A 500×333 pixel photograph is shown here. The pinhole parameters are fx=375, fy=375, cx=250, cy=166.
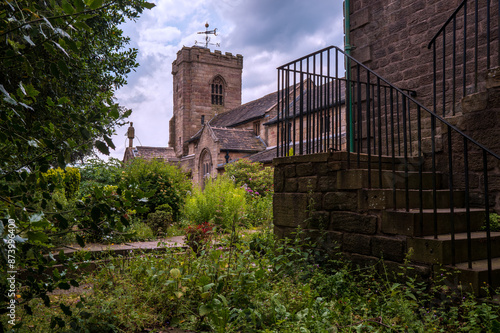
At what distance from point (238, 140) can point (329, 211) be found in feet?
69.5

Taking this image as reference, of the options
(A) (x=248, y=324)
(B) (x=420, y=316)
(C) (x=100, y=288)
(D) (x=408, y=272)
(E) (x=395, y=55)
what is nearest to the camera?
(A) (x=248, y=324)

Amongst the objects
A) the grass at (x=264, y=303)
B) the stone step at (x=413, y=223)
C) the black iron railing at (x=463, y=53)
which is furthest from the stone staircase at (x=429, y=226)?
the black iron railing at (x=463, y=53)

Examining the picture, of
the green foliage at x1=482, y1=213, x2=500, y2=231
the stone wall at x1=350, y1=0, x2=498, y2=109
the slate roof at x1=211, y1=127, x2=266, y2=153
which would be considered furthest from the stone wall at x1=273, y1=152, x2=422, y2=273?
the slate roof at x1=211, y1=127, x2=266, y2=153

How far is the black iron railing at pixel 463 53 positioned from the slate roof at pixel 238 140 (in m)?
18.7

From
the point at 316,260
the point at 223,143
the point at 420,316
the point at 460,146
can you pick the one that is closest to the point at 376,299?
the point at 420,316

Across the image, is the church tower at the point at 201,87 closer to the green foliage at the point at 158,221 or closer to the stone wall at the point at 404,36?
the green foliage at the point at 158,221

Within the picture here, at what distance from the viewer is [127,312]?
10.4 feet

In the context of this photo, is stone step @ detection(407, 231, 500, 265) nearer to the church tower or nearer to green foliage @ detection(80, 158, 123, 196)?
green foliage @ detection(80, 158, 123, 196)

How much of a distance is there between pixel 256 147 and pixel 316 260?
21.0 m

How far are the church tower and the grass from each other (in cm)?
3491

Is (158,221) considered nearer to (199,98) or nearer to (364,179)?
(364,179)

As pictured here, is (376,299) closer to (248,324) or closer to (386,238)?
(386,238)

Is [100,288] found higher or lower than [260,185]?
lower

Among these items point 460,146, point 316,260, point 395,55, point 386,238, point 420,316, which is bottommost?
point 420,316
